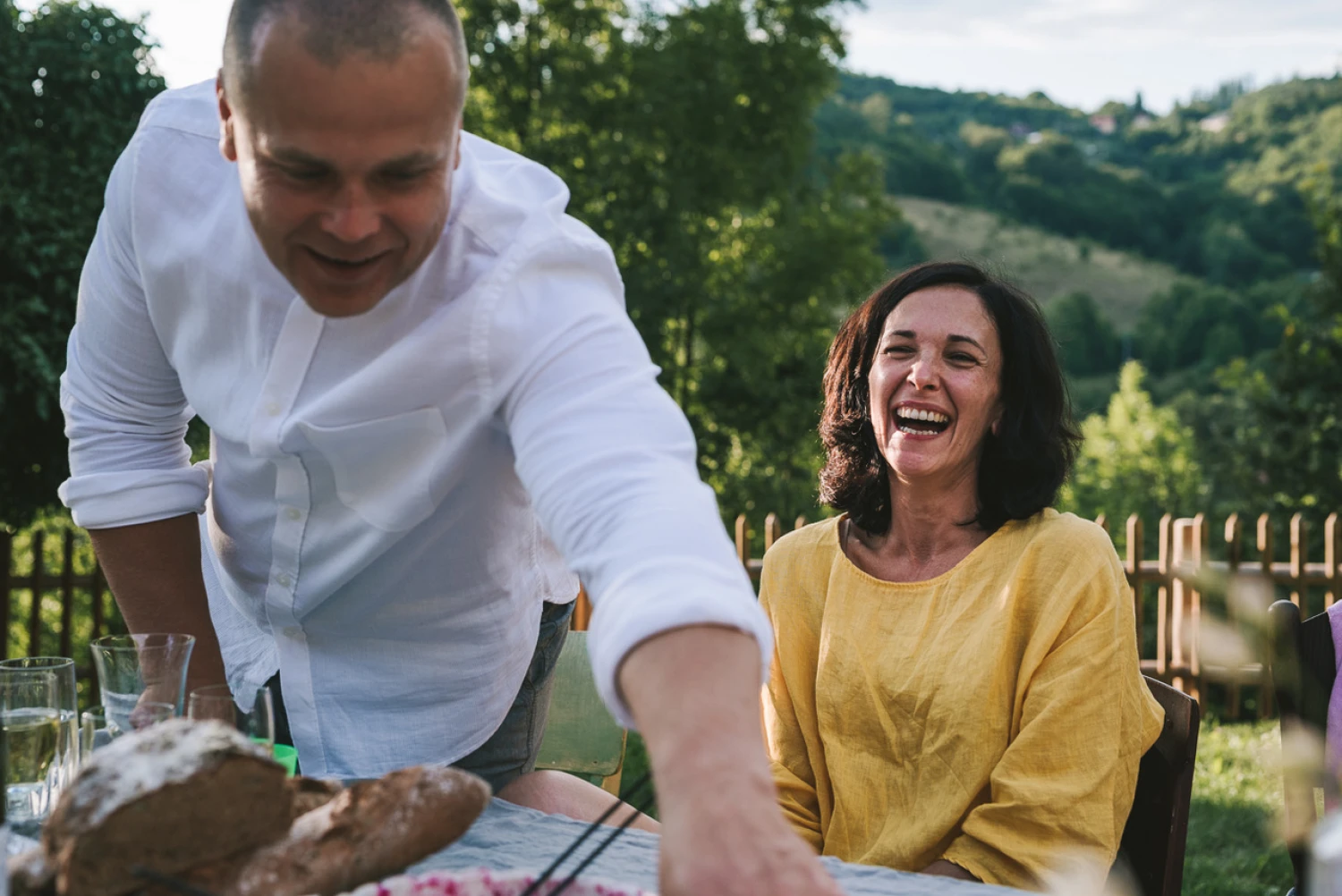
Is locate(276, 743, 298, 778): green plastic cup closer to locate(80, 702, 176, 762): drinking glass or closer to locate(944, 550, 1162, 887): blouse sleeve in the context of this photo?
locate(80, 702, 176, 762): drinking glass

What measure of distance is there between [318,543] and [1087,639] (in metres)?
1.53

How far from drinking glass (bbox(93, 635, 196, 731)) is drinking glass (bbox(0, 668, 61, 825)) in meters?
0.09

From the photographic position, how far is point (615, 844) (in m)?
1.56

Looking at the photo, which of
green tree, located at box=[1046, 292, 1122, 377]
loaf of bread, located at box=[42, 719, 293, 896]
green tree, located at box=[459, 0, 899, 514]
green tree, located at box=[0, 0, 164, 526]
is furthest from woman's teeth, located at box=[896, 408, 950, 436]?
green tree, located at box=[1046, 292, 1122, 377]

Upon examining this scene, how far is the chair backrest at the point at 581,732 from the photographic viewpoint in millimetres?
2775

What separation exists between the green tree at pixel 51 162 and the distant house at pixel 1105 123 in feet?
205

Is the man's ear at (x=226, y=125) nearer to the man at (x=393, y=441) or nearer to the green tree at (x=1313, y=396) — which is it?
the man at (x=393, y=441)

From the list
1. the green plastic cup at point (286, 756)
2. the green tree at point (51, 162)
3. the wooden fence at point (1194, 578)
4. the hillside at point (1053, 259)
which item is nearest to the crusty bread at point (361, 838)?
the green plastic cup at point (286, 756)

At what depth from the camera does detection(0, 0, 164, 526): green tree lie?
23.7 ft

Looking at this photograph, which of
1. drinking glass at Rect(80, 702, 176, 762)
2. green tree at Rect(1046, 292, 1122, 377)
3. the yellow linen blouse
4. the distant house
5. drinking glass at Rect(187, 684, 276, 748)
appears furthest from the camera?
the distant house

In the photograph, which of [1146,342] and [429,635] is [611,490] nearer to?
[429,635]

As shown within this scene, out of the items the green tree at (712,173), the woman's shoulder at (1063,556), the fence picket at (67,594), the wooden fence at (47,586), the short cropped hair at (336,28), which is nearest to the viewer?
the short cropped hair at (336,28)

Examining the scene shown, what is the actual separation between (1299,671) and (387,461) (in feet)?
5.76

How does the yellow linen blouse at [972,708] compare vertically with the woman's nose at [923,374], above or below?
below
